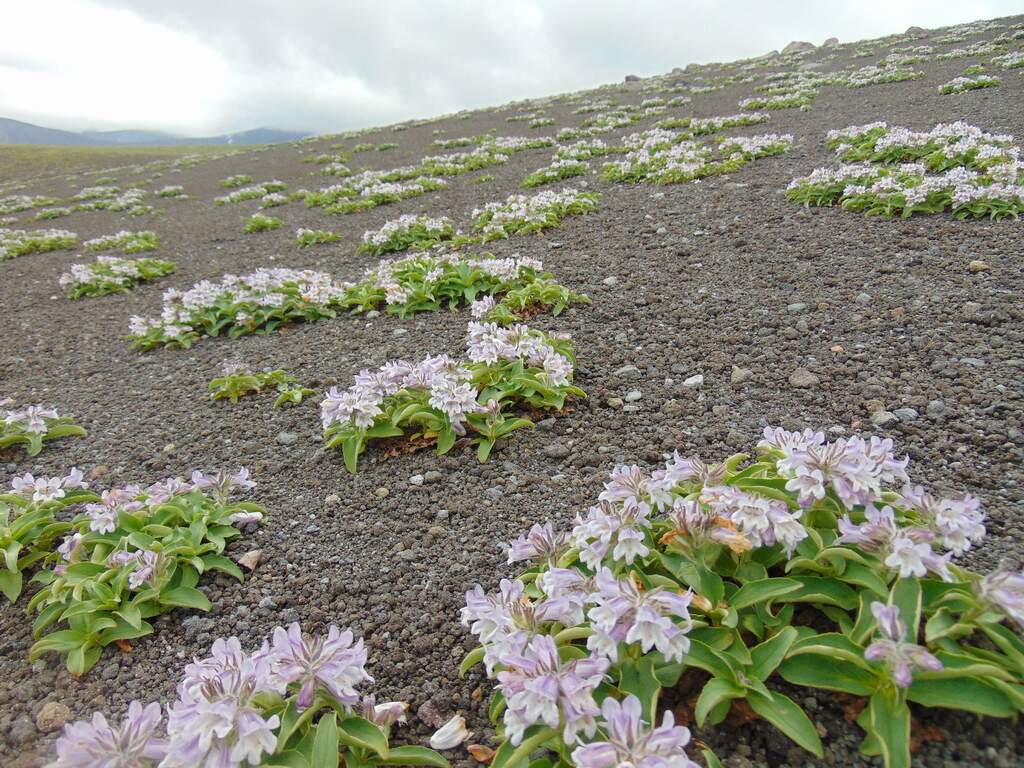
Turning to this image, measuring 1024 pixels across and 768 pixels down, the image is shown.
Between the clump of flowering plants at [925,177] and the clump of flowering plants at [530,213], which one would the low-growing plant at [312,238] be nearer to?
the clump of flowering plants at [530,213]

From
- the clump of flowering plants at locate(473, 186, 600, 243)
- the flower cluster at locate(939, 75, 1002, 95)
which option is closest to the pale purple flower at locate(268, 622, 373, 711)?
the clump of flowering plants at locate(473, 186, 600, 243)

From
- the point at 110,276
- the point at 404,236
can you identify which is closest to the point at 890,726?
the point at 404,236

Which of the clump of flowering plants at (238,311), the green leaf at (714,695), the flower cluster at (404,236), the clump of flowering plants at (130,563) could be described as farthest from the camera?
the flower cluster at (404,236)

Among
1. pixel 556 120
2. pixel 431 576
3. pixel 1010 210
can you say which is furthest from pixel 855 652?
pixel 556 120

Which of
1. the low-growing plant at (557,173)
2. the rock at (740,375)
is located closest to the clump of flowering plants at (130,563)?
the rock at (740,375)

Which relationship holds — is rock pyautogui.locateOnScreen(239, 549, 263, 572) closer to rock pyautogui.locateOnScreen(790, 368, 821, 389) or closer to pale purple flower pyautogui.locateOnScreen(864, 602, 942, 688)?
pale purple flower pyautogui.locateOnScreen(864, 602, 942, 688)

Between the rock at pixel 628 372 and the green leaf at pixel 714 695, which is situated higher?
the green leaf at pixel 714 695

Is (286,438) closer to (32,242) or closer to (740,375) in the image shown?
(740,375)
